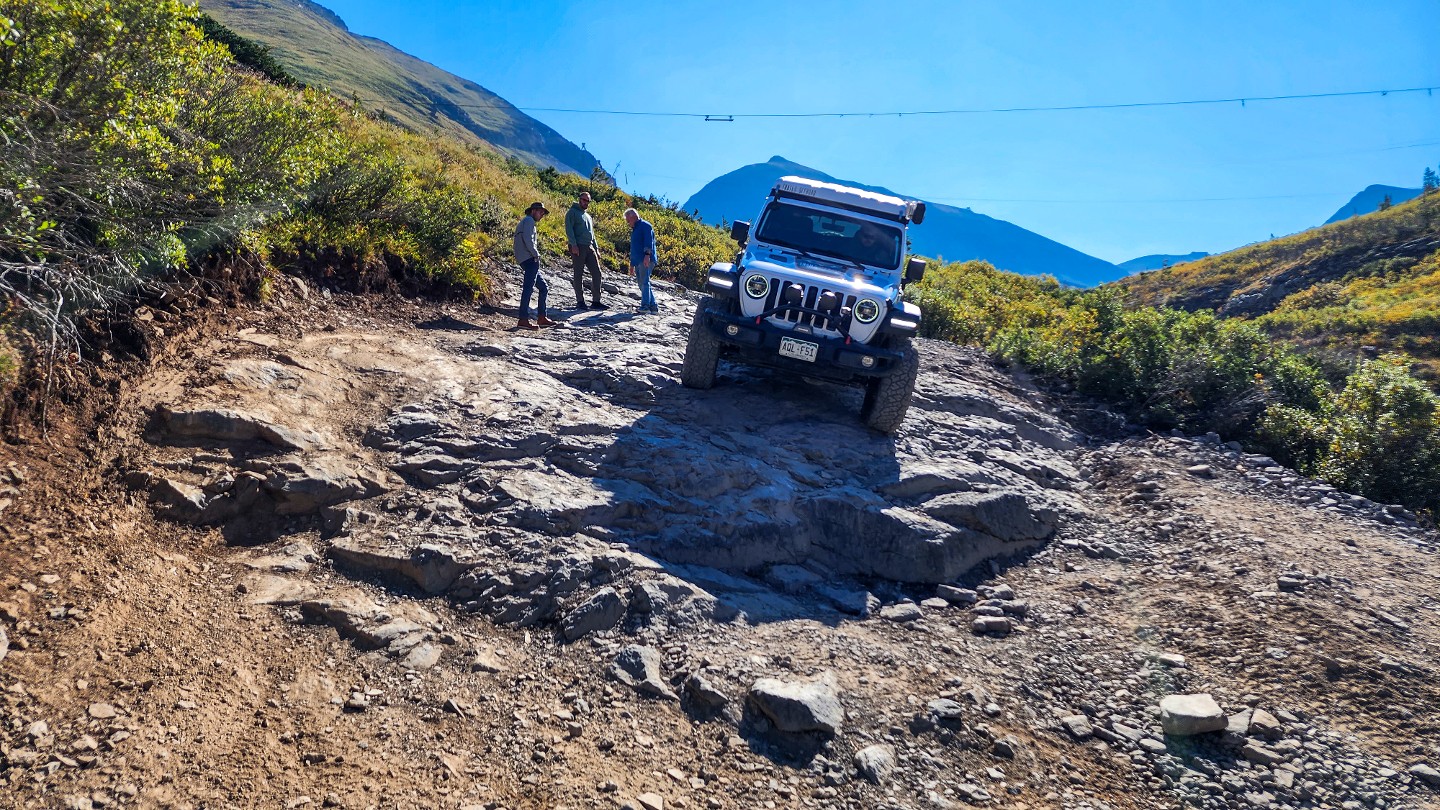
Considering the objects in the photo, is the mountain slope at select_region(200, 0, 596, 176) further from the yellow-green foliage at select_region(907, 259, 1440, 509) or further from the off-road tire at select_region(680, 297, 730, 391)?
the yellow-green foliage at select_region(907, 259, 1440, 509)

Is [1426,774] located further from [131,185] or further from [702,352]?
[131,185]

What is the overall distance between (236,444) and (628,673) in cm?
296

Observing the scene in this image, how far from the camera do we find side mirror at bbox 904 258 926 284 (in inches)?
271

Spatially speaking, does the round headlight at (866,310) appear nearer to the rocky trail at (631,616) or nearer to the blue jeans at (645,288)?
the rocky trail at (631,616)

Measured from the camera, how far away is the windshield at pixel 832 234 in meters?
7.27

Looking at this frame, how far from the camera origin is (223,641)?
322cm

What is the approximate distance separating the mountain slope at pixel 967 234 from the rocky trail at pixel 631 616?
14758cm

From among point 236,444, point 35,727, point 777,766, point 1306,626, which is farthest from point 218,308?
point 1306,626

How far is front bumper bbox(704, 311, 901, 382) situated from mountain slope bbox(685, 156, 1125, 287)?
146397 millimetres

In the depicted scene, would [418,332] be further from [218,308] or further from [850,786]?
[850,786]

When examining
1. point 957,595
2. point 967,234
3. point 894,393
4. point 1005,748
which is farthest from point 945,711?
point 967,234

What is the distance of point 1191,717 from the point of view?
136 inches

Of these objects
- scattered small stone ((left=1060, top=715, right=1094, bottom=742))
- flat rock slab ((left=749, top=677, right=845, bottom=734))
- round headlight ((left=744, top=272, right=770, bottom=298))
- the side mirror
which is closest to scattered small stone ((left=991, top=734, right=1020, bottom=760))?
scattered small stone ((left=1060, top=715, right=1094, bottom=742))

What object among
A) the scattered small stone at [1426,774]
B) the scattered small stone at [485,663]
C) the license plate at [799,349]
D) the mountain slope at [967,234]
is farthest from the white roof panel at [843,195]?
the mountain slope at [967,234]
